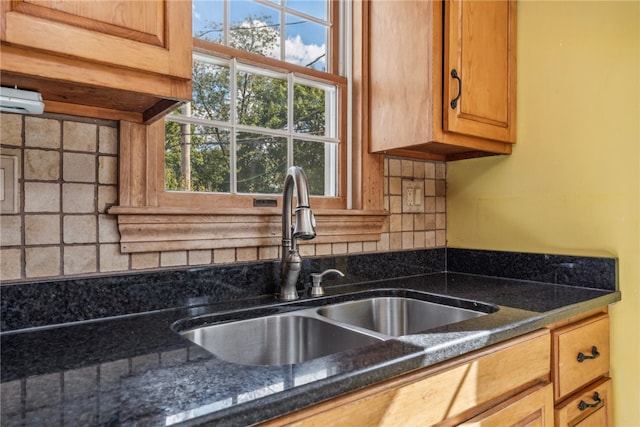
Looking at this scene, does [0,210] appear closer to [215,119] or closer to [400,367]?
[215,119]

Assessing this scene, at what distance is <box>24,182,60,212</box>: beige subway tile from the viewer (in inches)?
39.1

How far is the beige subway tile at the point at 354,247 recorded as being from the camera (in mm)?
1592

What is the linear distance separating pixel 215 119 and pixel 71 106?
43 cm

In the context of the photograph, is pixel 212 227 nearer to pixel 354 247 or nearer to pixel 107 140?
pixel 107 140

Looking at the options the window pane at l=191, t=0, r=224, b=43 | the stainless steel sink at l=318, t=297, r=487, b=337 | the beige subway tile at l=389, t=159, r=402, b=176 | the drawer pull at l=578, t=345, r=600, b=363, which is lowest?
the drawer pull at l=578, t=345, r=600, b=363

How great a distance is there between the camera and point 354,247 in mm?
1606

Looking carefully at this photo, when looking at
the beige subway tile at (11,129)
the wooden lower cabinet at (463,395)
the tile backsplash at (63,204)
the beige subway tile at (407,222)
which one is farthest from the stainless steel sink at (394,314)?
the beige subway tile at (11,129)

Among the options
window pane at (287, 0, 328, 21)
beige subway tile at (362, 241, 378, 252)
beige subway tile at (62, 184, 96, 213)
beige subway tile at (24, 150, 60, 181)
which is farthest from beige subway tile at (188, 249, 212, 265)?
window pane at (287, 0, 328, 21)

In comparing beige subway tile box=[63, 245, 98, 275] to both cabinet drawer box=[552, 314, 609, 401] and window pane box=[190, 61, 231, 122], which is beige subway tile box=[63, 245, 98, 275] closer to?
window pane box=[190, 61, 231, 122]

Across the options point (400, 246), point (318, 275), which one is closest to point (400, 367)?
point (318, 275)

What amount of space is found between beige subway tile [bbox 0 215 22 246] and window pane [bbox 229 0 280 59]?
83 centimetres

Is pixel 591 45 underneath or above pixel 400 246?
above

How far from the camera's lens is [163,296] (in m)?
1.17

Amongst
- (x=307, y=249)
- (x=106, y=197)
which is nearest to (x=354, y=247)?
(x=307, y=249)
